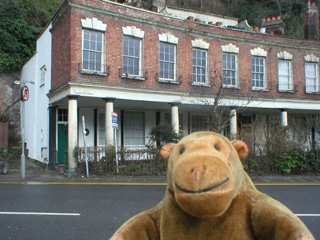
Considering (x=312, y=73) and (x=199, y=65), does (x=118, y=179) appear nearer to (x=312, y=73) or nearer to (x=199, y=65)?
(x=199, y=65)

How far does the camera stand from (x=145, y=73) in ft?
47.3

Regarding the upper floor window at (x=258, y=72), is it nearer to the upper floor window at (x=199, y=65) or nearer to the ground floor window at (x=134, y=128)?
the upper floor window at (x=199, y=65)

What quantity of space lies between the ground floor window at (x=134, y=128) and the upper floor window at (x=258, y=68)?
24.0 feet

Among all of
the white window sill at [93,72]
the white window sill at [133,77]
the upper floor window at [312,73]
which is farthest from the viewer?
the upper floor window at [312,73]

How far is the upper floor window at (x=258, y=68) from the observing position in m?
17.7

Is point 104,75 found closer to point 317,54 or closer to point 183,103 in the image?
point 183,103

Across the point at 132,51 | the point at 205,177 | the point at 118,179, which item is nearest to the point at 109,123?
the point at 118,179

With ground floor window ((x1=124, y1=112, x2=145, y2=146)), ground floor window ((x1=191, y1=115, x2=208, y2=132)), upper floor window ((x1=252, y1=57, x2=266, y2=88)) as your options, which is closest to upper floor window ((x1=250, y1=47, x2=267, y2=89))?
upper floor window ((x1=252, y1=57, x2=266, y2=88))

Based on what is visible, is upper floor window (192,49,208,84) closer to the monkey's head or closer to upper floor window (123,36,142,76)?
upper floor window (123,36,142,76)

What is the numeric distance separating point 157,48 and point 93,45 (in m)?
3.32

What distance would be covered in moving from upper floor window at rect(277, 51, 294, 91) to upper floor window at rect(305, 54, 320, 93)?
143 cm

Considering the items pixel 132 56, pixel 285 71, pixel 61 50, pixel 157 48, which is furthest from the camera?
pixel 285 71

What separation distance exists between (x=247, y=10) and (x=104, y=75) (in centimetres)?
2494

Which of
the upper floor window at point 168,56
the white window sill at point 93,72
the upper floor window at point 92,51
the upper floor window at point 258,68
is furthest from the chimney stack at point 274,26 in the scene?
the white window sill at point 93,72
